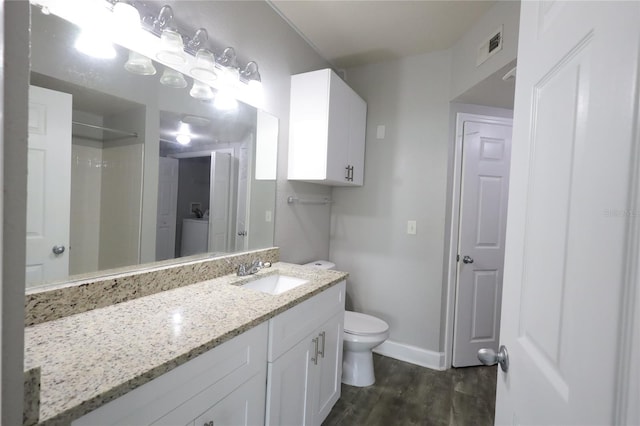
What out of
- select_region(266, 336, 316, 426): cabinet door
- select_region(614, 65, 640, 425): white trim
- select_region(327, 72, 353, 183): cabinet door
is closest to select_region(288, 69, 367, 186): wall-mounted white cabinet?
select_region(327, 72, 353, 183): cabinet door

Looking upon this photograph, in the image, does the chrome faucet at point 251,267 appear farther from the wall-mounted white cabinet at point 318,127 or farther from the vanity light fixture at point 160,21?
the vanity light fixture at point 160,21

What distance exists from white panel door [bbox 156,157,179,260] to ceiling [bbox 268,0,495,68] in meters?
1.32

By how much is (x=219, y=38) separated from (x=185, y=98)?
1.37 ft

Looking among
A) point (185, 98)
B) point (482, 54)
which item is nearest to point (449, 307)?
point (482, 54)

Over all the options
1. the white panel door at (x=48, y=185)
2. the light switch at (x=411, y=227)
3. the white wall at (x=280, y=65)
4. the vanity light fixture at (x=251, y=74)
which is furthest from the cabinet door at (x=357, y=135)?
the white panel door at (x=48, y=185)

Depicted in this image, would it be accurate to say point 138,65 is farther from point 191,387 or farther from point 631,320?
point 631,320

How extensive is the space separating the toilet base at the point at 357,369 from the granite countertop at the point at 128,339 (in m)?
1.03

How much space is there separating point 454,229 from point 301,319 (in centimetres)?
161

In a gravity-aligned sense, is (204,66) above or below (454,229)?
above

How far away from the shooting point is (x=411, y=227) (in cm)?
248

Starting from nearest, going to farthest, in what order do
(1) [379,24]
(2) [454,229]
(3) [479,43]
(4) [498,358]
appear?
(4) [498,358]
(3) [479,43]
(1) [379,24]
(2) [454,229]

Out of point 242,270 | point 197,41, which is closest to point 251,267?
point 242,270

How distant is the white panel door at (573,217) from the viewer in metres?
0.36

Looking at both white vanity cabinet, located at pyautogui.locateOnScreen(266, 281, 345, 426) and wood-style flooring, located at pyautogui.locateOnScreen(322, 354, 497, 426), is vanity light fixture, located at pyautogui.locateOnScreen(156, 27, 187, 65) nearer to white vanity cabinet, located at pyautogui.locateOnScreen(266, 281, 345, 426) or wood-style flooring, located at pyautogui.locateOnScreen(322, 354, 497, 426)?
white vanity cabinet, located at pyautogui.locateOnScreen(266, 281, 345, 426)
